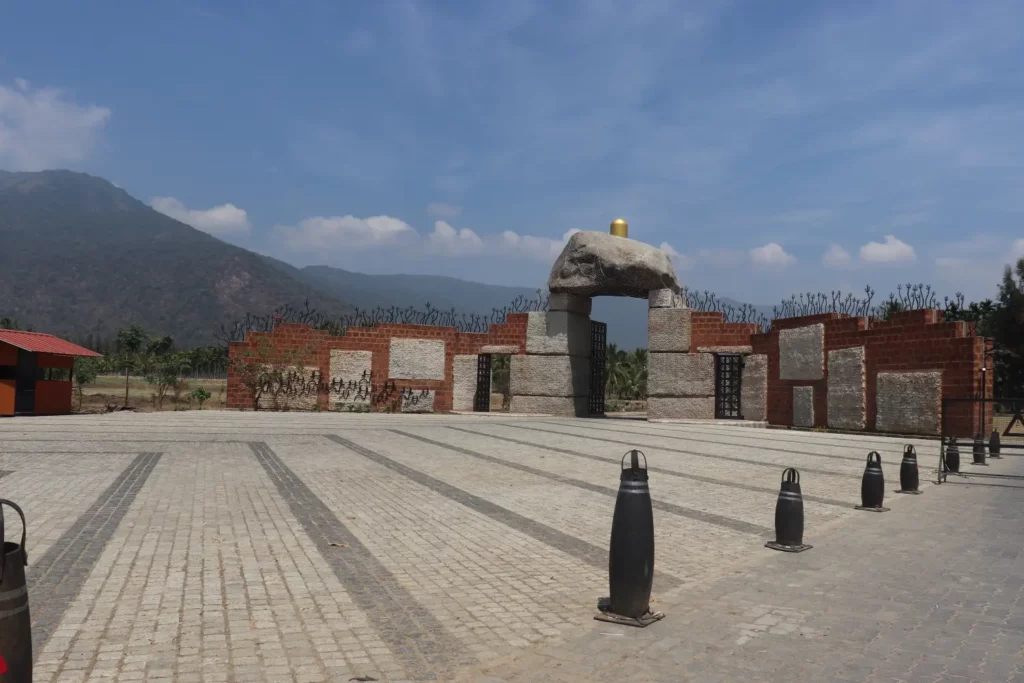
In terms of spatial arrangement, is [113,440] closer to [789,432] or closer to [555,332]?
[555,332]

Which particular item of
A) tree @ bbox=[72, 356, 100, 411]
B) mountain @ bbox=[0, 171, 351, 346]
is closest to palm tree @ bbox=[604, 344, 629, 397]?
tree @ bbox=[72, 356, 100, 411]

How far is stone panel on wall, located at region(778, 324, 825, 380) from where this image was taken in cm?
1766

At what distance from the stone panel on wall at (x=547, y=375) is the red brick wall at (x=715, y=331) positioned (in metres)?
3.51

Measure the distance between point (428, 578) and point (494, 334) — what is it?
17.8 meters

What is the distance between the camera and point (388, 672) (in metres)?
3.33

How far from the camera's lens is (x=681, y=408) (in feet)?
66.4

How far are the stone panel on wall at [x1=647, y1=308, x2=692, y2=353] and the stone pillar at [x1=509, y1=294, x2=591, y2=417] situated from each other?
2351mm

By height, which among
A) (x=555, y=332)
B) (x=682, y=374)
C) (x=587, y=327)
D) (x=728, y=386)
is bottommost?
(x=728, y=386)

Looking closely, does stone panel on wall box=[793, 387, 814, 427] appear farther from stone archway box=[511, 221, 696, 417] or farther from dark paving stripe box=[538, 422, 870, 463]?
dark paving stripe box=[538, 422, 870, 463]

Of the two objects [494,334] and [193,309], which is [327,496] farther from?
[193,309]

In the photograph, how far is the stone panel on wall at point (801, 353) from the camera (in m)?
17.7

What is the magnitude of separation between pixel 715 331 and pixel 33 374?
56.4 feet

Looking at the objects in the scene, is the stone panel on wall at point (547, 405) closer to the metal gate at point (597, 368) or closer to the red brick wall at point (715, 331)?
the metal gate at point (597, 368)

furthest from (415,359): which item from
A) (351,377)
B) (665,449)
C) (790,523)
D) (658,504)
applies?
(790,523)
